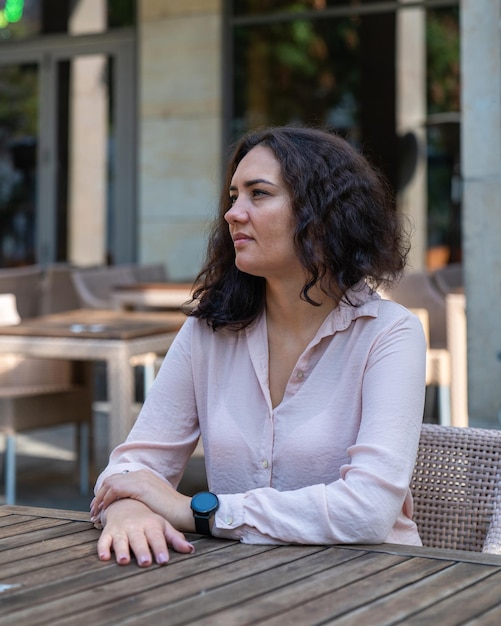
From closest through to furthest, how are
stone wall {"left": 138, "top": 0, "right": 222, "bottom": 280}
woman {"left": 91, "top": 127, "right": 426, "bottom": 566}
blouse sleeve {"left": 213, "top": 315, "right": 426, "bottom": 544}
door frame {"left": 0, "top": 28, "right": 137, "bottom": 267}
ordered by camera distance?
1. blouse sleeve {"left": 213, "top": 315, "right": 426, "bottom": 544}
2. woman {"left": 91, "top": 127, "right": 426, "bottom": 566}
3. stone wall {"left": 138, "top": 0, "right": 222, "bottom": 280}
4. door frame {"left": 0, "top": 28, "right": 137, "bottom": 267}

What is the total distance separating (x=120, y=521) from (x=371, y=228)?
2.78 feet

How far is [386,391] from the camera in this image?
81.8 inches

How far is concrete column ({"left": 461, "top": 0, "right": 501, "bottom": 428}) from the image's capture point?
4.00 metres

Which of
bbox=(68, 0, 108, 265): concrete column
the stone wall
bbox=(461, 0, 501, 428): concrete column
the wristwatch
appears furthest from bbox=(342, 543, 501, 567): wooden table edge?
bbox=(68, 0, 108, 265): concrete column

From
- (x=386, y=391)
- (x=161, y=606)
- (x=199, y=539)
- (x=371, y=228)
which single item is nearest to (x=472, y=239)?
(x=371, y=228)

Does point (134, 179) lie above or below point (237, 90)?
below

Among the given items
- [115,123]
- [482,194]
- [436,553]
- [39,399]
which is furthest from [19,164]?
[436,553]

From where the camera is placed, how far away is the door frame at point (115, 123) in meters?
10.1

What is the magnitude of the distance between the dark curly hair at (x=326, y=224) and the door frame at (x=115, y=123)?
7.71 meters

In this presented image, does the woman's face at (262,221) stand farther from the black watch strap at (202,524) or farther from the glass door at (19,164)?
the glass door at (19,164)

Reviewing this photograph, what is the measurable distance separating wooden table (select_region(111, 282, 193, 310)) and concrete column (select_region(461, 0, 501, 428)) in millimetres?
3440

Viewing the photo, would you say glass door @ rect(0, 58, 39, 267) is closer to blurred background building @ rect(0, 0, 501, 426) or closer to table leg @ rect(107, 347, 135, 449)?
blurred background building @ rect(0, 0, 501, 426)

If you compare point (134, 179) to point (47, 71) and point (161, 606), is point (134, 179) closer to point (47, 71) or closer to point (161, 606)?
point (47, 71)

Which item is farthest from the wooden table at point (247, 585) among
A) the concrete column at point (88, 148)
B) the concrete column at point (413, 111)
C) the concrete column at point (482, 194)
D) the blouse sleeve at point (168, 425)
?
the concrete column at point (88, 148)
